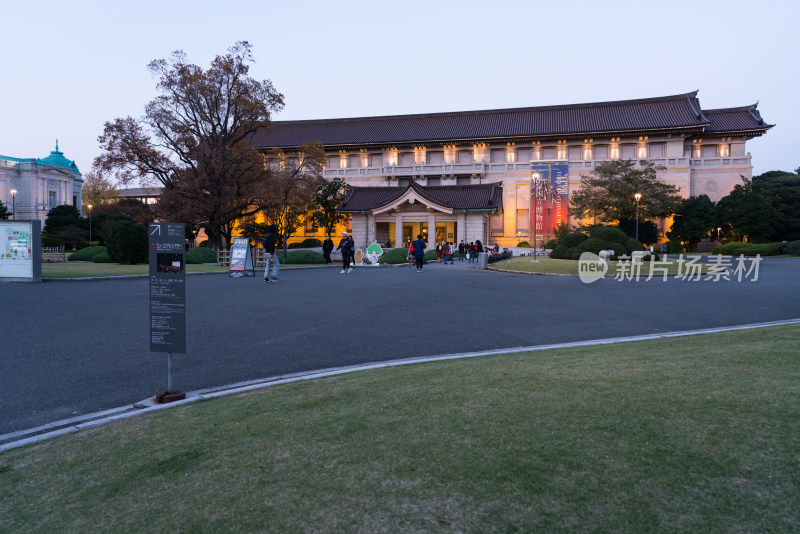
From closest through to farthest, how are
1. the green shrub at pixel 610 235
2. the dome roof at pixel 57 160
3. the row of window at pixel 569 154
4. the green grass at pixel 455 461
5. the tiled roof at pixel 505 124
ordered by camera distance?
the green grass at pixel 455 461 → the green shrub at pixel 610 235 → the tiled roof at pixel 505 124 → the row of window at pixel 569 154 → the dome roof at pixel 57 160

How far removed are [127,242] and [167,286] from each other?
77.5 ft

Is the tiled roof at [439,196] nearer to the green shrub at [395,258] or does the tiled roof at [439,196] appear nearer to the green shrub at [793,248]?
the green shrub at [395,258]

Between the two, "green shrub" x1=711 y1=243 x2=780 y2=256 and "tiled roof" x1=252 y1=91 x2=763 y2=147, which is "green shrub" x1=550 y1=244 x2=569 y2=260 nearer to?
"green shrub" x1=711 y1=243 x2=780 y2=256


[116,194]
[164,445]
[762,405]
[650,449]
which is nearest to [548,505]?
[650,449]

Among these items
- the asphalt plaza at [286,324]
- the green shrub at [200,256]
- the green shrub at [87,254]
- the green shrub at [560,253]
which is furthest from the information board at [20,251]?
the green shrub at [560,253]

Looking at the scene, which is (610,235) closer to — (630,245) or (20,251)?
(630,245)

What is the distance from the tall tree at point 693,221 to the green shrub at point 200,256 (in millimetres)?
41814

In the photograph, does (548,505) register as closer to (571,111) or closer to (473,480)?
(473,480)

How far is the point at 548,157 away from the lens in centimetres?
5769

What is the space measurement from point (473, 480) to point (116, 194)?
88.3m

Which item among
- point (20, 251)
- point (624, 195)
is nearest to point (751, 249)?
point (624, 195)

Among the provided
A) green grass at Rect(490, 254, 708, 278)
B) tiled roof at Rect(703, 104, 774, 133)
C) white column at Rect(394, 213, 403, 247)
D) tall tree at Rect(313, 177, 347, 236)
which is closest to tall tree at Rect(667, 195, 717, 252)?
tiled roof at Rect(703, 104, 774, 133)

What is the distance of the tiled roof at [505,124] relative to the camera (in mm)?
54031

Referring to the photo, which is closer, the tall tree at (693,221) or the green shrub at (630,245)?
the green shrub at (630,245)
